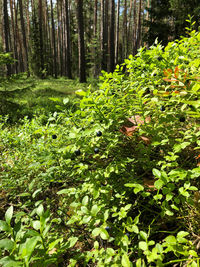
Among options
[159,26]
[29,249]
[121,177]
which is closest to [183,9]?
[159,26]

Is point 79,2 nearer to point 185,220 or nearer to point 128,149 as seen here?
point 128,149

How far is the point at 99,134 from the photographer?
4.17ft

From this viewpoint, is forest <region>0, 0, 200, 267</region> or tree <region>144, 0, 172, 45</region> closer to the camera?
forest <region>0, 0, 200, 267</region>

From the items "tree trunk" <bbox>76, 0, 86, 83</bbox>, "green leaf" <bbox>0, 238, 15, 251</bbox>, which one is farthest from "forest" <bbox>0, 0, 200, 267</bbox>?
"tree trunk" <bbox>76, 0, 86, 83</bbox>

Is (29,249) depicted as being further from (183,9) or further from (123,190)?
(183,9)

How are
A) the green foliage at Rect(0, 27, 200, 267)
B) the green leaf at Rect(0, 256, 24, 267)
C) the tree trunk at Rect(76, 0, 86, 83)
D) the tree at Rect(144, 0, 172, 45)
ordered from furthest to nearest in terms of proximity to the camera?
the tree trunk at Rect(76, 0, 86, 83), the tree at Rect(144, 0, 172, 45), the green foliage at Rect(0, 27, 200, 267), the green leaf at Rect(0, 256, 24, 267)

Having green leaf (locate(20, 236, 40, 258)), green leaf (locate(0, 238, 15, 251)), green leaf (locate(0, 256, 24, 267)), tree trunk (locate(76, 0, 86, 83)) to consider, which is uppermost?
tree trunk (locate(76, 0, 86, 83))

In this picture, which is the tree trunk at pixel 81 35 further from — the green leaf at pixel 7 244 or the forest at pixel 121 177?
the green leaf at pixel 7 244

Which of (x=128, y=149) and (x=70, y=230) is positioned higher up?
(x=128, y=149)

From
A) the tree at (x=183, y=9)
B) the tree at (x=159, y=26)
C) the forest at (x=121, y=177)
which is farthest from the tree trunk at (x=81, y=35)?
the forest at (x=121, y=177)

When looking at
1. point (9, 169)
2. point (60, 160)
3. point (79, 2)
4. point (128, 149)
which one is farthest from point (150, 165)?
point (79, 2)

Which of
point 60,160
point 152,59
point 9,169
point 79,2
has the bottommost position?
point 9,169

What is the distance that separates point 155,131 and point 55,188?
1316mm

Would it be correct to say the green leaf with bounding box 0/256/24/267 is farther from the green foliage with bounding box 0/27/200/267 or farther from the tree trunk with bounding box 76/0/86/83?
the tree trunk with bounding box 76/0/86/83
